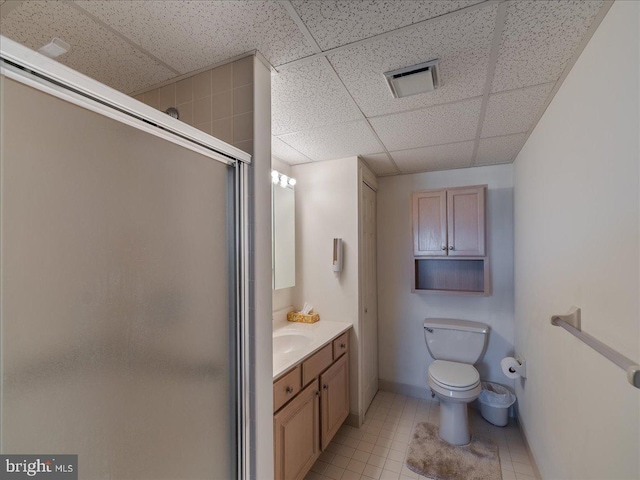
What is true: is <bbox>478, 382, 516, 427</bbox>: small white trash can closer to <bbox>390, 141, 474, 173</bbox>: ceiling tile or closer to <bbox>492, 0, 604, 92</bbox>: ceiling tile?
<bbox>390, 141, 474, 173</bbox>: ceiling tile

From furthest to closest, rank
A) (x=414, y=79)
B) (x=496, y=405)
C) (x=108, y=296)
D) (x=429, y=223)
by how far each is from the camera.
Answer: (x=429, y=223) < (x=496, y=405) < (x=414, y=79) < (x=108, y=296)

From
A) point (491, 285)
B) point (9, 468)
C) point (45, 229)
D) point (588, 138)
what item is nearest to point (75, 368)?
point (9, 468)

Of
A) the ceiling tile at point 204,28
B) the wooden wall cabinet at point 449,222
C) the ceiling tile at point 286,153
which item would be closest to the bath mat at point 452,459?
the wooden wall cabinet at point 449,222

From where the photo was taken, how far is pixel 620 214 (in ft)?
2.92

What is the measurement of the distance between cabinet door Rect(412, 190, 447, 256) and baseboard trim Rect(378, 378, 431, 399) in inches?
54.0

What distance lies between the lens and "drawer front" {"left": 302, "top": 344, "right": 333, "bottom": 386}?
169cm

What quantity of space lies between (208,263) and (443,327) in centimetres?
229

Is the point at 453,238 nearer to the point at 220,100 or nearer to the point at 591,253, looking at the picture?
the point at 591,253

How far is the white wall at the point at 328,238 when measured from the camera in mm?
2408

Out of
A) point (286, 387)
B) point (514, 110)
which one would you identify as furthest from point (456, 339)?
point (514, 110)

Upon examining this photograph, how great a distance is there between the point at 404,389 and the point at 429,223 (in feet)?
5.59

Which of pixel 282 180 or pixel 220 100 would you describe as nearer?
pixel 220 100

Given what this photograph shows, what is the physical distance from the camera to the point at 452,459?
6.56ft

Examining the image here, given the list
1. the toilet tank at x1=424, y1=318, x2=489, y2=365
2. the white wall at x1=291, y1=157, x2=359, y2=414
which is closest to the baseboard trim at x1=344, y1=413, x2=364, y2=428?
the white wall at x1=291, y1=157, x2=359, y2=414
